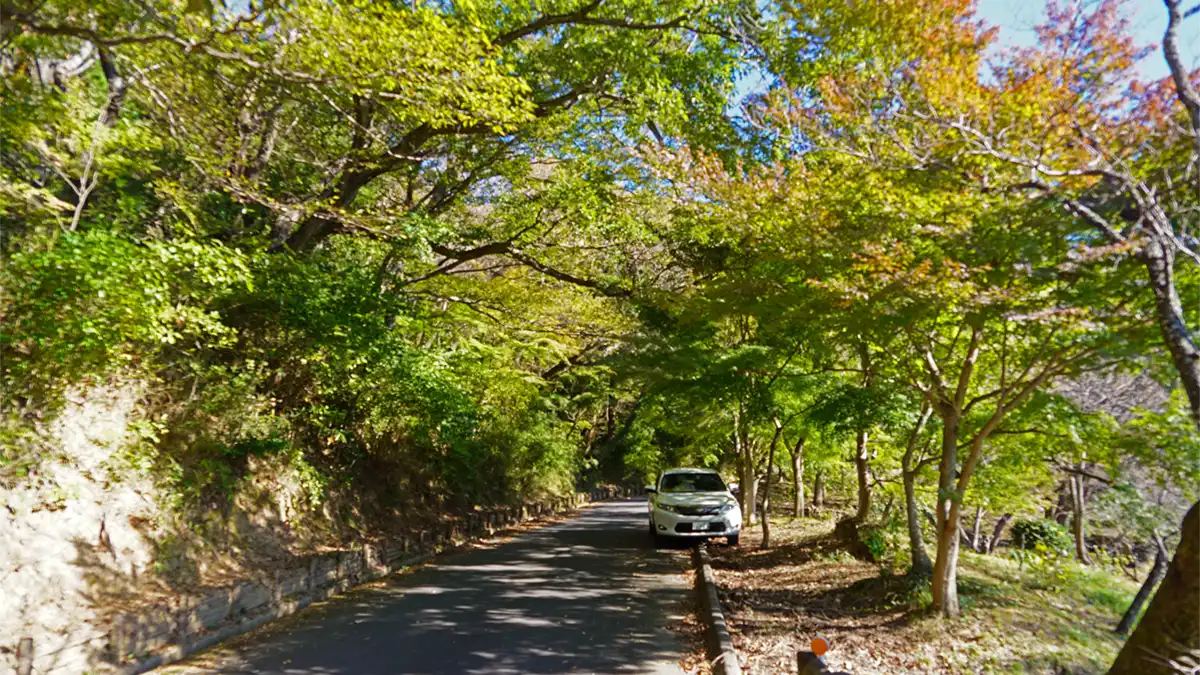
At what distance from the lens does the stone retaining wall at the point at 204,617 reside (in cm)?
531

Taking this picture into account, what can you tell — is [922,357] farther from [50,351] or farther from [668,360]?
[50,351]

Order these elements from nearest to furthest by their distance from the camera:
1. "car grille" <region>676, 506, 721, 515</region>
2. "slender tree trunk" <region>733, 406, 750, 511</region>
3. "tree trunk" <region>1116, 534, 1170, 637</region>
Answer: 1. "tree trunk" <region>1116, 534, 1170, 637</region>
2. "car grille" <region>676, 506, 721, 515</region>
3. "slender tree trunk" <region>733, 406, 750, 511</region>

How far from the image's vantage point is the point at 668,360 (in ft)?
34.9

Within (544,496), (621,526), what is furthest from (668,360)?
(544,496)

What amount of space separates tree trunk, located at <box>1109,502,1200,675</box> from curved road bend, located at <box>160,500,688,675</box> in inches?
142

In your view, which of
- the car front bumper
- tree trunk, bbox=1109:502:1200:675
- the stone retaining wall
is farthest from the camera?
the car front bumper

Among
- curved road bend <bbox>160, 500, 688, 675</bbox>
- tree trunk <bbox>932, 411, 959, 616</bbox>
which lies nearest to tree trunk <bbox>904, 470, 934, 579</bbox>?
tree trunk <bbox>932, 411, 959, 616</bbox>

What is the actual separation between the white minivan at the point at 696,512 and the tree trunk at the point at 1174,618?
10.3 m

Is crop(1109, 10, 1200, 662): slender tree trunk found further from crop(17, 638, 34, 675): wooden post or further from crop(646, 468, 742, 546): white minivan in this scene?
crop(646, 468, 742, 546): white minivan

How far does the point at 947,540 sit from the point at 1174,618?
359 centimetres

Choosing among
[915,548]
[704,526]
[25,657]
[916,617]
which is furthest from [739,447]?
[25,657]

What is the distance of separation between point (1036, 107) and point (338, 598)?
9.89 metres

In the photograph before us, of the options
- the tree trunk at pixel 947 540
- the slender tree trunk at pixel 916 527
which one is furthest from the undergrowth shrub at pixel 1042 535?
the tree trunk at pixel 947 540

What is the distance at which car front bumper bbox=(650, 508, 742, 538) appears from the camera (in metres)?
14.0
